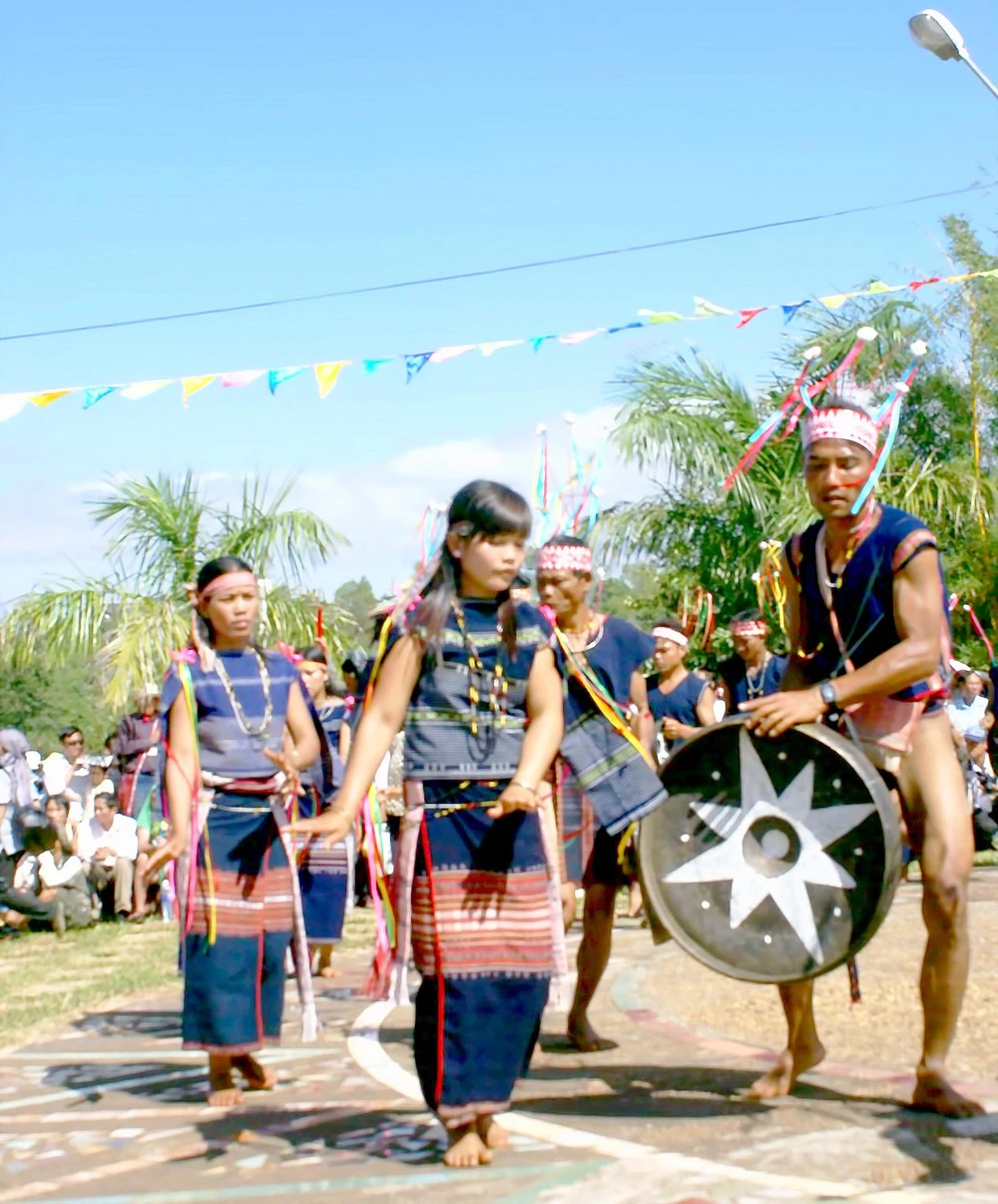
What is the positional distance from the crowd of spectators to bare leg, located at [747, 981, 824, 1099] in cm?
770

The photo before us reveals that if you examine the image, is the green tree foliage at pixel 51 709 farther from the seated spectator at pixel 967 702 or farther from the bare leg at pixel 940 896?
the bare leg at pixel 940 896

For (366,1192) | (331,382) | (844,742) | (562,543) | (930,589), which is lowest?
(366,1192)

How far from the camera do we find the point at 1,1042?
25.0 feet

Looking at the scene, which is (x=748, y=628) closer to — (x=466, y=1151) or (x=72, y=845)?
(x=466, y=1151)

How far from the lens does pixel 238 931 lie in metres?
6.09

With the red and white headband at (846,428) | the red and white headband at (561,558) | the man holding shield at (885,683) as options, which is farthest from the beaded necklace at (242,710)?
the red and white headband at (846,428)

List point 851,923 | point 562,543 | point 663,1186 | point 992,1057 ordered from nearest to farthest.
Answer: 1. point 663,1186
2. point 851,923
3. point 992,1057
4. point 562,543

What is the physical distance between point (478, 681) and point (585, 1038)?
7.11ft

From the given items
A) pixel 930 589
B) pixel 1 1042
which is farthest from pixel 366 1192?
pixel 1 1042

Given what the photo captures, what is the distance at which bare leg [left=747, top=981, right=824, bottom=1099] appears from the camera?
17.7 feet

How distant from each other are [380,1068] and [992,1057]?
2.16 m

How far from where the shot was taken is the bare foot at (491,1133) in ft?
16.0

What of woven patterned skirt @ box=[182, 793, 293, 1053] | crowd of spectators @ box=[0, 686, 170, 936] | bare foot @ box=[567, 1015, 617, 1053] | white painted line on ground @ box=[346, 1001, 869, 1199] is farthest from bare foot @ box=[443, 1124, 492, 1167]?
crowd of spectators @ box=[0, 686, 170, 936]

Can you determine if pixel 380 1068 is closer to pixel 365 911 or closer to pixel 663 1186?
pixel 663 1186
